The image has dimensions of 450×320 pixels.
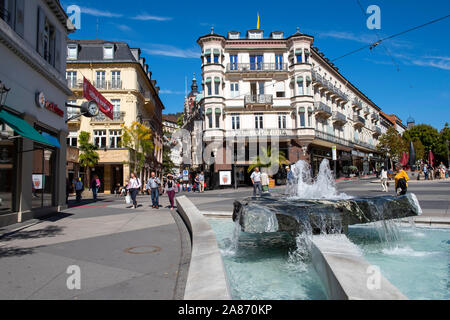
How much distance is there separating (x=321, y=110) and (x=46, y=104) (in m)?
35.6

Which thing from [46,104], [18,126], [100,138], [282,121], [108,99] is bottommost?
[18,126]

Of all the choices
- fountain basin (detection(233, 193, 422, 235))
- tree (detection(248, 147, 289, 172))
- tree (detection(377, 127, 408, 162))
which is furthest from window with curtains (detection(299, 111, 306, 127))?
fountain basin (detection(233, 193, 422, 235))

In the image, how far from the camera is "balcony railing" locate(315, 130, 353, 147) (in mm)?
41062

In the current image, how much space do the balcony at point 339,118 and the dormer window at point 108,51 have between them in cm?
3239

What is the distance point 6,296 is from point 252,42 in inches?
1548

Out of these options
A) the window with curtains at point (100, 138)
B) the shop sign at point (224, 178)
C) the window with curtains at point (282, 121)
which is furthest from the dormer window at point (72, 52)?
the window with curtains at point (282, 121)

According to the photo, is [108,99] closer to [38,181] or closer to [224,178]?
[224,178]

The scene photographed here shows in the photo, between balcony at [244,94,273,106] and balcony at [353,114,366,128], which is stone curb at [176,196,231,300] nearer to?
balcony at [244,94,273,106]

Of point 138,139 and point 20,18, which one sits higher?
point 20,18

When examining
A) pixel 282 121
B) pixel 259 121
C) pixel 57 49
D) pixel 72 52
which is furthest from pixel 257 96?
pixel 57 49

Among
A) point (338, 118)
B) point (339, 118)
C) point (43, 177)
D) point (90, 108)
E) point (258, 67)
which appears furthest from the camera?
point (339, 118)

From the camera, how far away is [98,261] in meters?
5.08

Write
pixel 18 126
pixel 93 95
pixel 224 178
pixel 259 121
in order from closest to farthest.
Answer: pixel 18 126, pixel 93 95, pixel 224 178, pixel 259 121

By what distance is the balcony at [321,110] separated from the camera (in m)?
41.3
